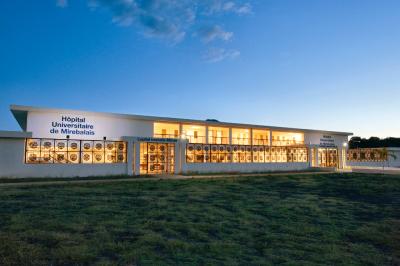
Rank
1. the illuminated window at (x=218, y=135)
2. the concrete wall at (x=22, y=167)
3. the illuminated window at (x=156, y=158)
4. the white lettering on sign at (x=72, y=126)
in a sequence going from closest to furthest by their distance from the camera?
the concrete wall at (x=22, y=167)
the white lettering on sign at (x=72, y=126)
the illuminated window at (x=156, y=158)
the illuminated window at (x=218, y=135)

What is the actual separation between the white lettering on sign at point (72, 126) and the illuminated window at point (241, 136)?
18.6m

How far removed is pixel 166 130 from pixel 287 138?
18.4 meters

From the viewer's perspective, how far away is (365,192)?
17766 millimetres

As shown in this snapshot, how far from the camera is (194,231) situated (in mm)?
8398

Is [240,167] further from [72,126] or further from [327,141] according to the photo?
[327,141]

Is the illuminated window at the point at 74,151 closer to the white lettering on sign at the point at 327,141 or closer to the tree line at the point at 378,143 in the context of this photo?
the white lettering on sign at the point at 327,141

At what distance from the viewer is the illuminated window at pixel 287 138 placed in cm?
4161

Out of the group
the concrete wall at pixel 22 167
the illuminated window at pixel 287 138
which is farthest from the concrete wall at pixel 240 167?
the concrete wall at pixel 22 167

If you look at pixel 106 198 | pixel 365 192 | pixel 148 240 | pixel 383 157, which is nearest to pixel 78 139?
pixel 106 198

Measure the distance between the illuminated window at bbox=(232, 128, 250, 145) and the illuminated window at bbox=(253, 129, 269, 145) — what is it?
1.29 m

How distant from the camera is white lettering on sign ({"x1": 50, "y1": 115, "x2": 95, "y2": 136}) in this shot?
1014 inches

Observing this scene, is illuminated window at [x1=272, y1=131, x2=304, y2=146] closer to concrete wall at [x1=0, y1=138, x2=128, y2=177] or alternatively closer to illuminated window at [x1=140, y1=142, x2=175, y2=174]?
illuminated window at [x1=140, y1=142, x2=175, y2=174]

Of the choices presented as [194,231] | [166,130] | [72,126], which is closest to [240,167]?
[166,130]

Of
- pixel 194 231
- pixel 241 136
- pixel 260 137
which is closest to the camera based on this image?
pixel 194 231
